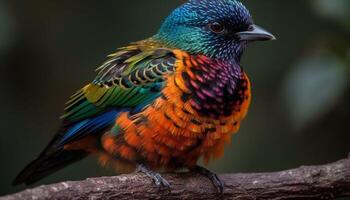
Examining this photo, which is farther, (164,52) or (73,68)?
(73,68)

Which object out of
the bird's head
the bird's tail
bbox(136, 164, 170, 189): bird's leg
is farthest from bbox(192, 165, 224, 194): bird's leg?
the bird's tail

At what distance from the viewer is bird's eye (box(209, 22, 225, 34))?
5847 mm

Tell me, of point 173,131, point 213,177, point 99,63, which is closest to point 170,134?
point 173,131

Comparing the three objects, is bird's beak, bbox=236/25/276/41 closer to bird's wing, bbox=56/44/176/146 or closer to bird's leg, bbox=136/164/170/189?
bird's wing, bbox=56/44/176/146

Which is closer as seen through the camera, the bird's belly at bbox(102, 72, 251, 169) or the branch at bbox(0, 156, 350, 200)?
the branch at bbox(0, 156, 350, 200)

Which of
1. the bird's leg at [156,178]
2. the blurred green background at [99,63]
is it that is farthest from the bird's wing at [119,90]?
the blurred green background at [99,63]

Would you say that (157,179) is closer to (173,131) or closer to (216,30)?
(173,131)

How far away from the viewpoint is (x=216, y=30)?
587cm

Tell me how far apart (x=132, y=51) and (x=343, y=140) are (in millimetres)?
2649

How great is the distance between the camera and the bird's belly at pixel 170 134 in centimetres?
529

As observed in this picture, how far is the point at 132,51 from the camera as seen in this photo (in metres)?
5.84

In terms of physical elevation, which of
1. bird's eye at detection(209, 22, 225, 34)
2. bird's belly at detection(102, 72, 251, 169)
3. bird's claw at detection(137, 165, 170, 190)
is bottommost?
bird's claw at detection(137, 165, 170, 190)

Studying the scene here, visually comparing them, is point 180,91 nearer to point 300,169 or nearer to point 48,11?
point 300,169

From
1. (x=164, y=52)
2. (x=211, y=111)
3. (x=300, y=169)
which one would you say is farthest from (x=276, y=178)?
(x=164, y=52)
